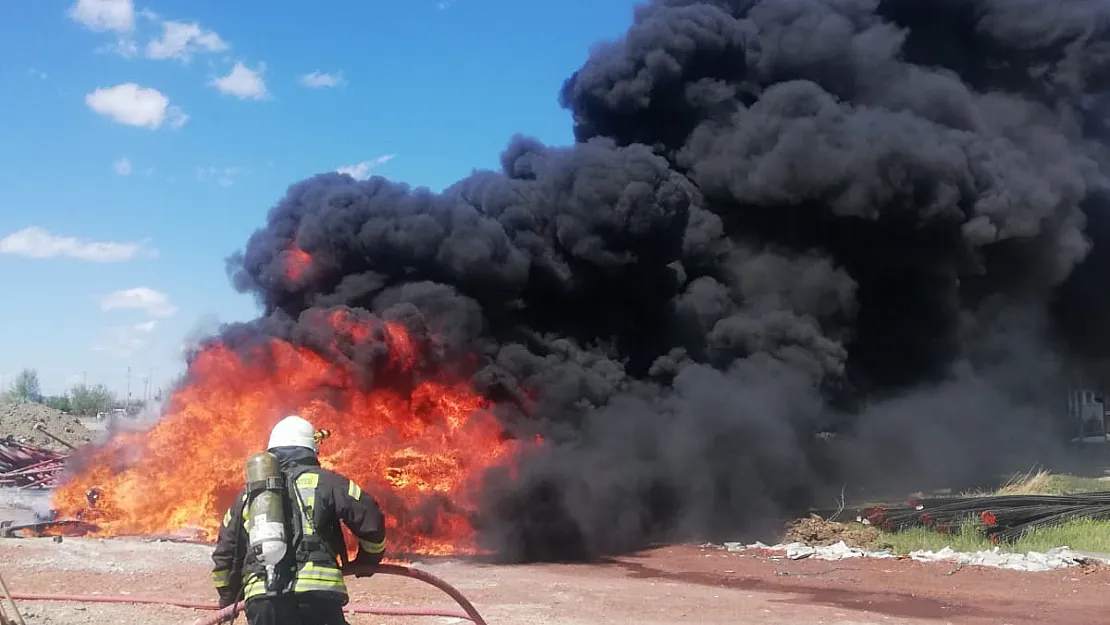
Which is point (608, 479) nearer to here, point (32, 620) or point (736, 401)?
point (736, 401)

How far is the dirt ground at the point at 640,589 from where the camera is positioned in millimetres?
10836

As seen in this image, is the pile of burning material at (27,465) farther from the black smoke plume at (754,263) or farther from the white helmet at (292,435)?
the white helmet at (292,435)

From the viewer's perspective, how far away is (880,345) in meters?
26.6

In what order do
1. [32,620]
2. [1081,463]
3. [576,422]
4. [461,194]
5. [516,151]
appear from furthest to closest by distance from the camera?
[1081,463] → [516,151] → [461,194] → [576,422] → [32,620]

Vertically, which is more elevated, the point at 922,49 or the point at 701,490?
the point at 922,49

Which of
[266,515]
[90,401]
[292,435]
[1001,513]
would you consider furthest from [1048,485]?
[90,401]

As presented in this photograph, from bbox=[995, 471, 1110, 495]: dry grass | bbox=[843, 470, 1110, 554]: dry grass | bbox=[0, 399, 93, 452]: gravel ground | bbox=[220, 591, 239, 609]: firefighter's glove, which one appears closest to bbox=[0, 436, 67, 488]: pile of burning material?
bbox=[0, 399, 93, 452]: gravel ground

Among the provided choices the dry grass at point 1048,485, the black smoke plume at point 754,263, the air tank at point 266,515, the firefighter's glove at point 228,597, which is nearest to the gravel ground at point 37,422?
the black smoke plume at point 754,263

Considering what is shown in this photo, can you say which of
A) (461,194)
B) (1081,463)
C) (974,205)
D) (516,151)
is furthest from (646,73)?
(1081,463)

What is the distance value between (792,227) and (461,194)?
9267mm

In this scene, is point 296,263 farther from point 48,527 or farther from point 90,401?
point 90,401

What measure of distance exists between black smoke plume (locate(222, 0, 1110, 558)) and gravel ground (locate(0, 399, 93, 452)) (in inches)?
891

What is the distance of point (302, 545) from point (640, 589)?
347 inches

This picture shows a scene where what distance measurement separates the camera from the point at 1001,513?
1692 centimetres
